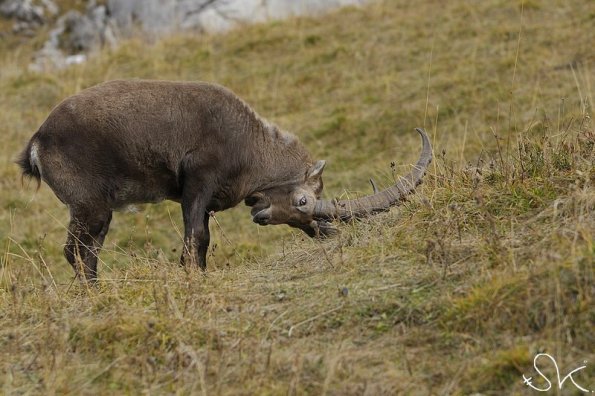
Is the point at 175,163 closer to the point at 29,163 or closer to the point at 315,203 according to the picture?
the point at 29,163

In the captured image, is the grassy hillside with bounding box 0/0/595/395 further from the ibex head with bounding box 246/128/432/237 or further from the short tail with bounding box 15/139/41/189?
the short tail with bounding box 15/139/41/189

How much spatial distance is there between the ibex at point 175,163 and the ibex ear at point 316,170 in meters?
0.01

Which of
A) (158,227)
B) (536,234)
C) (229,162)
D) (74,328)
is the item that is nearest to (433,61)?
(158,227)

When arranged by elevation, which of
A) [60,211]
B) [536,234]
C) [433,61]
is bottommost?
[60,211]

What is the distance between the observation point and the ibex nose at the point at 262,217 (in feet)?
26.7

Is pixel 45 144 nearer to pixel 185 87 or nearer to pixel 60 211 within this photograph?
pixel 185 87

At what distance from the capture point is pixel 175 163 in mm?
7680

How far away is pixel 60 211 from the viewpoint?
11.7m

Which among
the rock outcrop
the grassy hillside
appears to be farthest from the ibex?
the rock outcrop

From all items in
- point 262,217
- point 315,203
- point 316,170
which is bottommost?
point 262,217

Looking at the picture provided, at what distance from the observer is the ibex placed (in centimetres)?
726

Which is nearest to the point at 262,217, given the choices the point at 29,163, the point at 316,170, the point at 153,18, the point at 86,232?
the point at 316,170

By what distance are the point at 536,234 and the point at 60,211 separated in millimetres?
7829

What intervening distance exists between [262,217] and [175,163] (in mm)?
987
